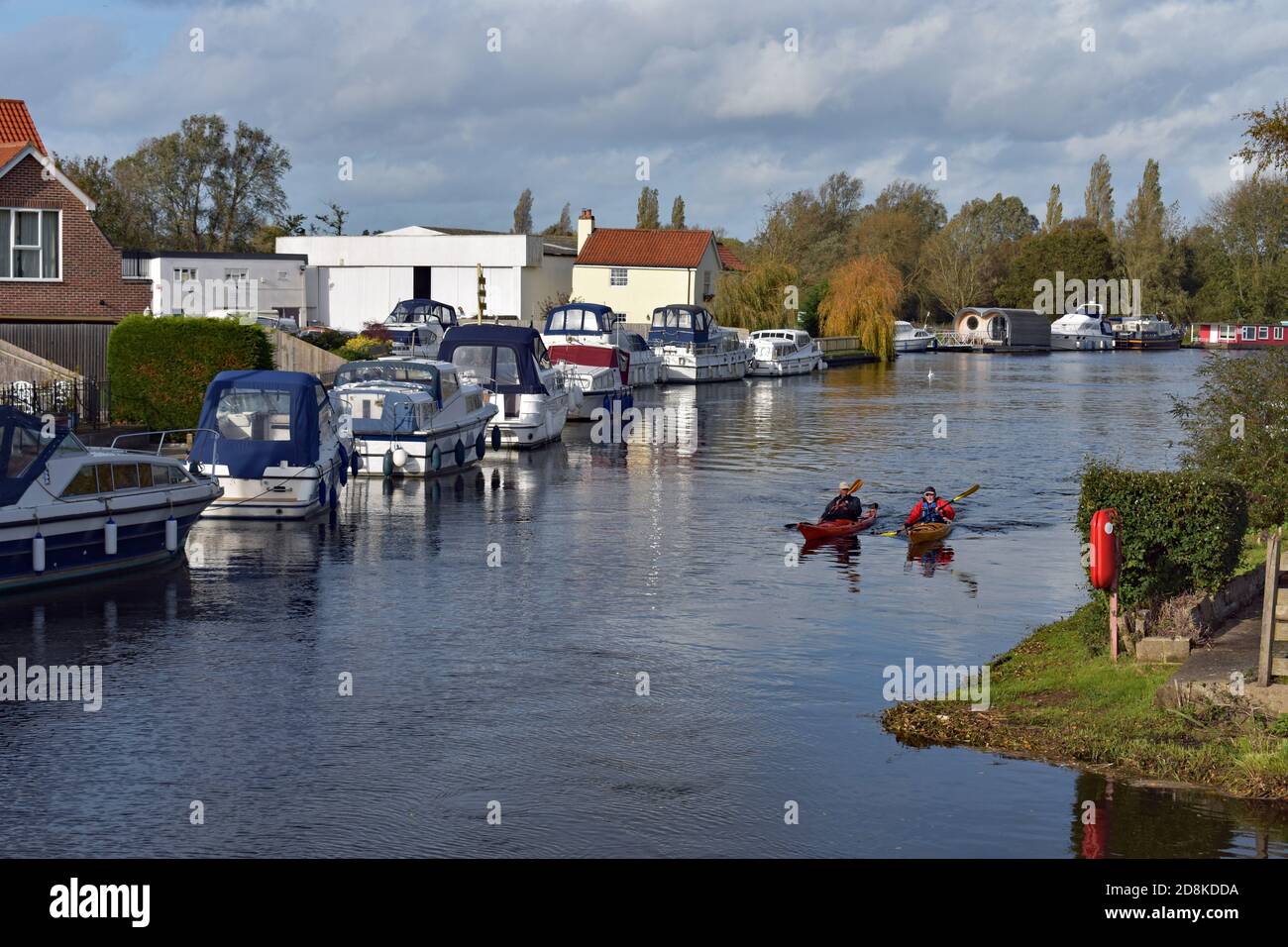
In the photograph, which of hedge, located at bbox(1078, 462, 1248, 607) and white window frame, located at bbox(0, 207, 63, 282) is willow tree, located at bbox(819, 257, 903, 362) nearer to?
white window frame, located at bbox(0, 207, 63, 282)

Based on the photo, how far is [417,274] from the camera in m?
82.1

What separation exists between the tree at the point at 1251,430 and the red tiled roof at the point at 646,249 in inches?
2485

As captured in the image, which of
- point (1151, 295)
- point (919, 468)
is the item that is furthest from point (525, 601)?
point (1151, 295)

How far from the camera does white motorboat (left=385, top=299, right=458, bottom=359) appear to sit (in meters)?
58.5

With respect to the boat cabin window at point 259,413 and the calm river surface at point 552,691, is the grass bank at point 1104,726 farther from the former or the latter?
the boat cabin window at point 259,413

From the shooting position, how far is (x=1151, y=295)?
126062mm

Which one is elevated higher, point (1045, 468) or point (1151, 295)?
point (1151, 295)

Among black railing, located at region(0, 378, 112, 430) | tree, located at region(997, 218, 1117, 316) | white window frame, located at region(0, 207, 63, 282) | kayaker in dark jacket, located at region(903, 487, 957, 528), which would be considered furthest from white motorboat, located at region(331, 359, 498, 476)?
tree, located at region(997, 218, 1117, 316)

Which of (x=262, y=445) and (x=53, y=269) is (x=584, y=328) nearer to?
(x=53, y=269)

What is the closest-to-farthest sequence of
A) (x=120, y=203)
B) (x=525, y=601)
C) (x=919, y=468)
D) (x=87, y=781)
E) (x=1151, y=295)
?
(x=87, y=781) → (x=525, y=601) → (x=919, y=468) → (x=120, y=203) → (x=1151, y=295)

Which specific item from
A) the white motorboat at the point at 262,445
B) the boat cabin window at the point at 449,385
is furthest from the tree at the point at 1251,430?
the boat cabin window at the point at 449,385

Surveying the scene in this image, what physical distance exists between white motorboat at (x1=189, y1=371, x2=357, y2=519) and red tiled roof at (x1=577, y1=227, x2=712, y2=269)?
206 ft
